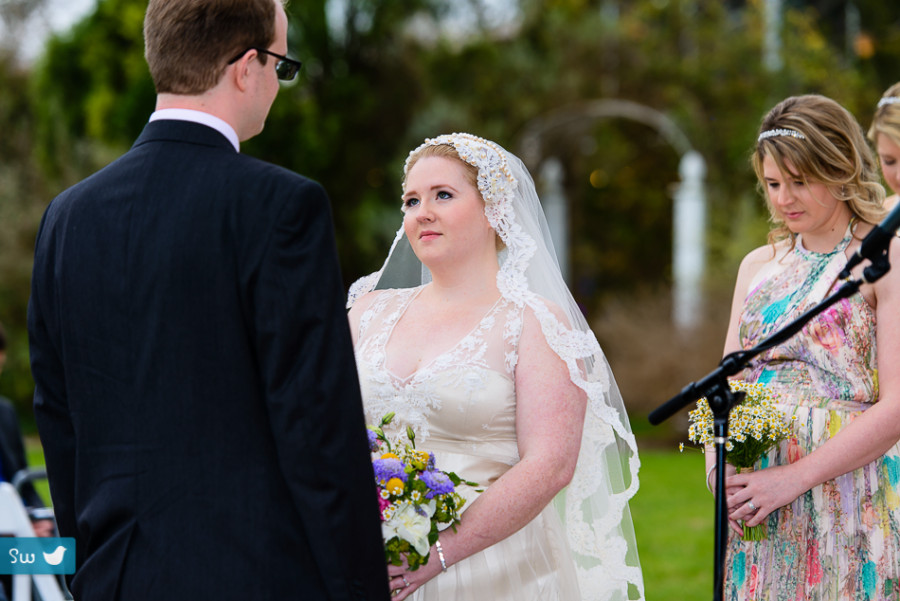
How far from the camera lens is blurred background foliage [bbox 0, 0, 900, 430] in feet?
45.5

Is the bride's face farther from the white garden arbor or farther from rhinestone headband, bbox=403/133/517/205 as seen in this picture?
the white garden arbor

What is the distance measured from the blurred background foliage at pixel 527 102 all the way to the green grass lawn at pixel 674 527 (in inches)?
73.6

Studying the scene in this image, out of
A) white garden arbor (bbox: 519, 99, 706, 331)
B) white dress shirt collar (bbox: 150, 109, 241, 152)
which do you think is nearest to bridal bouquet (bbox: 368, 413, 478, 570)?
white dress shirt collar (bbox: 150, 109, 241, 152)

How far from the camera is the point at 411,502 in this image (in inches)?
90.3

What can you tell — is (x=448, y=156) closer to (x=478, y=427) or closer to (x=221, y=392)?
(x=478, y=427)

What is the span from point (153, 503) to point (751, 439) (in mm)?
1673

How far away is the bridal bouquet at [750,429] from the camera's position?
2.64 meters

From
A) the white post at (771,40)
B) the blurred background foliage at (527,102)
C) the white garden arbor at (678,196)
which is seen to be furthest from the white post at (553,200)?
the white post at (771,40)

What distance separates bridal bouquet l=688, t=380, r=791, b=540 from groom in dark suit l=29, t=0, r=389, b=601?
123 centimetres

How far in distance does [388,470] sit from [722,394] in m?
0.84

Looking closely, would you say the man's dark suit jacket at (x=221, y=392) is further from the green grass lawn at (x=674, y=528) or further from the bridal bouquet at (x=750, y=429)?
the green grass lawn at (x=674, y=528)

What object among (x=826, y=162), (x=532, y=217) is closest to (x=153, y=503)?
(x=532, y=217)

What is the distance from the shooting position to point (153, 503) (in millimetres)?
1851

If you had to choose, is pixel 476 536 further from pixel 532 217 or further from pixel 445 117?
pixel 445 117
